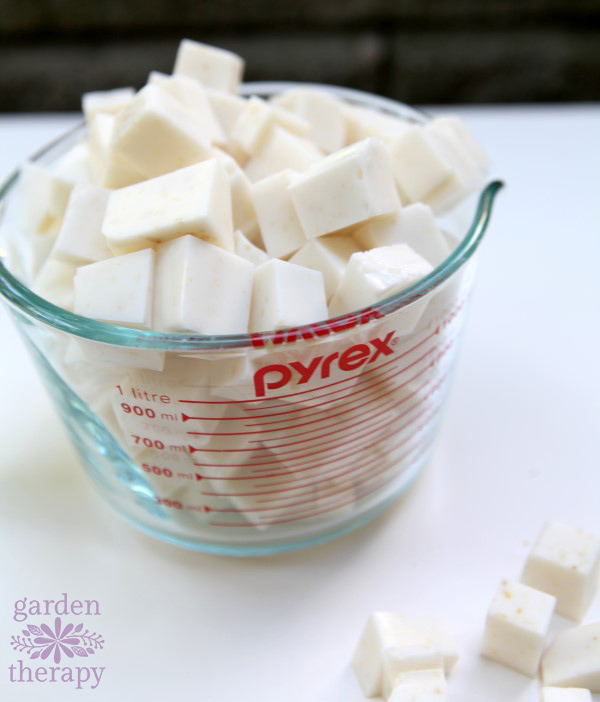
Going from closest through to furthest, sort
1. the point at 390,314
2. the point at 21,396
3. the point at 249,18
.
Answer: the point at 390,314 → the point at 21,396 → the point at 249,18

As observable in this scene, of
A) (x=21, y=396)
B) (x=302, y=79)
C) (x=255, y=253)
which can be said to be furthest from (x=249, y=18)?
(x=255, y=253)

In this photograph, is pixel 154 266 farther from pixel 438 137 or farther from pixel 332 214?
pixel 438 137

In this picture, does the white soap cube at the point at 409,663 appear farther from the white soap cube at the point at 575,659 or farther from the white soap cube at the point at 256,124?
the white soap cube at the point at 256,124

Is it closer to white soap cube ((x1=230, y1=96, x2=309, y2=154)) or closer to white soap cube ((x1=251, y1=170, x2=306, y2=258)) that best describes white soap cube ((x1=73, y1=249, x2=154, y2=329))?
white soap cube ((x1=251, y1=170, x2=306, y2=258))

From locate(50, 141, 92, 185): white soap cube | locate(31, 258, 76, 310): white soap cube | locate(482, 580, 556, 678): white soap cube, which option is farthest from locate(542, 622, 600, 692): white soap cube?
locate(50, 141, 92, 185): white soap cube

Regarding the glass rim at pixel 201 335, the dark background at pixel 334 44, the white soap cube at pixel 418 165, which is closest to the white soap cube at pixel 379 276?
the glass rim at pixel 201 335

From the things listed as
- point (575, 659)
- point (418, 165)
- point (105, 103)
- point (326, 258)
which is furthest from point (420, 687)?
point (105, 103)
